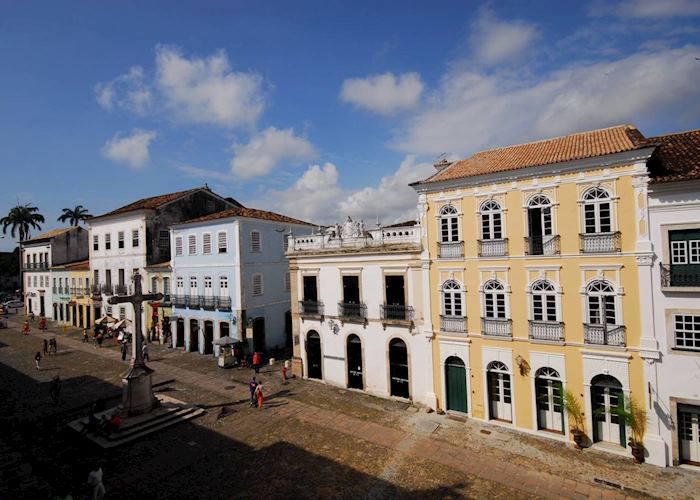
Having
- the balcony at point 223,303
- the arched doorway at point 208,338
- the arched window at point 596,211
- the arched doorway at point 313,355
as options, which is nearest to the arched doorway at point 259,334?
the balcony at point 223,303

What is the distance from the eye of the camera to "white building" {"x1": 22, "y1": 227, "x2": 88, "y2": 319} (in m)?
47.2

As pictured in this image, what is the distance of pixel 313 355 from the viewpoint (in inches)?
922

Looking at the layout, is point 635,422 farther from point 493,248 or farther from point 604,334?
point 493,248

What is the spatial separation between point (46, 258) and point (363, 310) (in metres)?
47.2

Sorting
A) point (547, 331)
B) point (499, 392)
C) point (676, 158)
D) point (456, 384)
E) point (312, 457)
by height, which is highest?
point (676, 158)

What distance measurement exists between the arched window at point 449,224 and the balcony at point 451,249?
24cm

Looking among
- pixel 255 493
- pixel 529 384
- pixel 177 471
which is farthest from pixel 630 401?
pixel 177 471

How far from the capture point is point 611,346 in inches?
576

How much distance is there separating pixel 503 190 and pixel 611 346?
7.45 m

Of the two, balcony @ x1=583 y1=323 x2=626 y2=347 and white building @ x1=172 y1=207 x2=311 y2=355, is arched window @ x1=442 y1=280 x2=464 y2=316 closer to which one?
balcony @ x1=583 y1=323 x2=626 y2=347

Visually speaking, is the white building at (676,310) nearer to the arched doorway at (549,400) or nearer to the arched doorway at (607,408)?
the arched doorway at (607,408)

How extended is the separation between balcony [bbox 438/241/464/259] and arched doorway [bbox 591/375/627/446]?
7303 mm

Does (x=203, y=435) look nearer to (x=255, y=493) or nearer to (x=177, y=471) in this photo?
(x=177, y=471)

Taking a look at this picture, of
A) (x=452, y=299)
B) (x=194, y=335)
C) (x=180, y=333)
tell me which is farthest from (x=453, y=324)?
(x=180, y=333)
